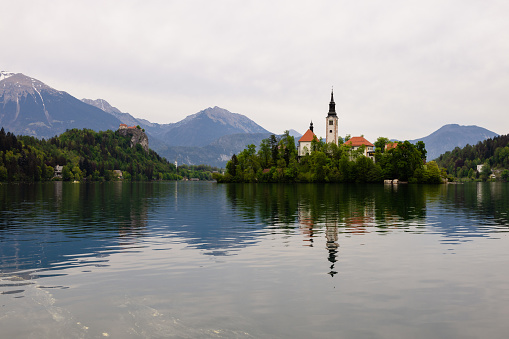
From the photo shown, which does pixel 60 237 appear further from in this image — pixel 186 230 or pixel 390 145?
pixel 390 145

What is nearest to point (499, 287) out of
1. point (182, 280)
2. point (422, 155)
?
point (182, 280)

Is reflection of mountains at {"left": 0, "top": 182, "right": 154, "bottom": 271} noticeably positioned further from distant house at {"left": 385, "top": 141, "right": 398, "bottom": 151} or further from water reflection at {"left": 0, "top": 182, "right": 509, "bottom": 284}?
distant house at {"left": 385, "top": 141, "right": 398, "bottom": 151}

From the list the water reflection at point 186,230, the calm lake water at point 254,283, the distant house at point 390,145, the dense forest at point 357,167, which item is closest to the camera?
the calm lake water at point 254,283

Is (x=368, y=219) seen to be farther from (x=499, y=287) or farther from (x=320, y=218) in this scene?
(x=499, y=287)

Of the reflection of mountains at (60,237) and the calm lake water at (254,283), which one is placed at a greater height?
the reflection of mountains at (60,237)

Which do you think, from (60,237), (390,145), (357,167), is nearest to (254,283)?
(60,237)

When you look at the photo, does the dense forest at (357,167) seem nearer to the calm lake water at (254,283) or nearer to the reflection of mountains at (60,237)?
the reflection of mountains at (60,237)

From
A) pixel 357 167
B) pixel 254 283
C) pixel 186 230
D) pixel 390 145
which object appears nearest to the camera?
pixel 254 283

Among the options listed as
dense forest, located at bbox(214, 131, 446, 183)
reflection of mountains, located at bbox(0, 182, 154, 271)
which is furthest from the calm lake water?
dense forest, located at bbox(214, 131, 446, 183)

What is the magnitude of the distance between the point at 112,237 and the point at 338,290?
19.7m

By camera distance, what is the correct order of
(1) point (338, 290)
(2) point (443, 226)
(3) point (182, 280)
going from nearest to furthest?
(1) point (338, 290) → (3) point (182, 280) → (2) point (443, 226)

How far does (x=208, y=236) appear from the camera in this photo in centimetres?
3059

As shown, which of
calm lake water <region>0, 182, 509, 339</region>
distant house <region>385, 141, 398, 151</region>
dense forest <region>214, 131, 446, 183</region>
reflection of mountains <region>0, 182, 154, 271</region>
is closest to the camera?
calm lake water <region>0, 182, 509, 339</region>

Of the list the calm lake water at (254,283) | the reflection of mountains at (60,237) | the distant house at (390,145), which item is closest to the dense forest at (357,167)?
the distant house at (390,145)
